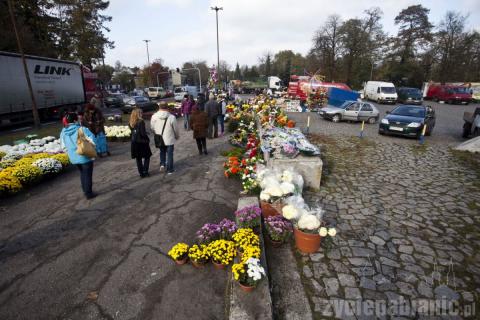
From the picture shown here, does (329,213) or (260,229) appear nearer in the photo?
(260,229)

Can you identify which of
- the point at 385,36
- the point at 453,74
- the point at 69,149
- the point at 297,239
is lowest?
the point at 297,239

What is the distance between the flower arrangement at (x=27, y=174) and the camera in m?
5.83

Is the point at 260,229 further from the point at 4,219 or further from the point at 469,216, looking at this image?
the point at 4,219

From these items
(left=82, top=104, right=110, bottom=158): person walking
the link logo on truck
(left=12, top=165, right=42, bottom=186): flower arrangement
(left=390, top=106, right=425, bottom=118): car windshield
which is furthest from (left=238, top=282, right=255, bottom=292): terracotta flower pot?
the link logo on truck

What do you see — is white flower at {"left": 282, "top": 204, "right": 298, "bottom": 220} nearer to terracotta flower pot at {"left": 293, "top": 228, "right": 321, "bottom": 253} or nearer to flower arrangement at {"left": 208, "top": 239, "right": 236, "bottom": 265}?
terracotta flower pot at {"left": 293, "top": 228, "right": 321, "bottom": 253}

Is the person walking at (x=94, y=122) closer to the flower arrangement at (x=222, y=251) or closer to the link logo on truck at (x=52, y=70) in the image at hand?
the flower arrangement at (x=222, y=251)

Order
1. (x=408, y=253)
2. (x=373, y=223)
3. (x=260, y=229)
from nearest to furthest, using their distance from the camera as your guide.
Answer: (x=408, y=253) → (x=260, y=229) → (x=373, y=223)

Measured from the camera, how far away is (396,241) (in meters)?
3.84

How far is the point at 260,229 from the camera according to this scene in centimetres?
382

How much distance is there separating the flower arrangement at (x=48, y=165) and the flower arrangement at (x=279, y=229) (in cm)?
619

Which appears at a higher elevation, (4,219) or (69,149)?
(69,149)

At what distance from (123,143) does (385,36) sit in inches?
1981

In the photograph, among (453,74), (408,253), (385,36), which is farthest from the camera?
(385,36)

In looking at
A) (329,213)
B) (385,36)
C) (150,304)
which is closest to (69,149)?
(150,304)
